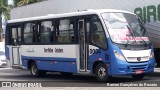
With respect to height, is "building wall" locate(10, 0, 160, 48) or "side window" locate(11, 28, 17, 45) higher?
"building wall" locate(10, 0, 160, 48)

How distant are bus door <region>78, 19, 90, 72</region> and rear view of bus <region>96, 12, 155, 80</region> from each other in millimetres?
997

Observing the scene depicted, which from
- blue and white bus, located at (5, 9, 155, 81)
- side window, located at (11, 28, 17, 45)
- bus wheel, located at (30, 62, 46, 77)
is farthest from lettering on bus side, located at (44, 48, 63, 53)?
side window, located at (11, 28, 17, 45)

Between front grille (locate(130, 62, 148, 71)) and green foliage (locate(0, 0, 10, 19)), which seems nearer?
front grille (locate(130, 62, 148, 71))

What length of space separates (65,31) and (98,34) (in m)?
2.10

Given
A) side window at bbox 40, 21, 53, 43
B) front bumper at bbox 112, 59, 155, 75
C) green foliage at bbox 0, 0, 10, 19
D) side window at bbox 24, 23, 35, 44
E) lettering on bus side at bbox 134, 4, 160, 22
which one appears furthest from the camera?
green foliage at bbox 0, 0, 10, 19

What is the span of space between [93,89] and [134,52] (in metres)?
2.35

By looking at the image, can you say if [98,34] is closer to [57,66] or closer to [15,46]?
[57,66]

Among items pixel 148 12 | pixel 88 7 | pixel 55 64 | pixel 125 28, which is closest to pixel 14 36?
pixel 55 64

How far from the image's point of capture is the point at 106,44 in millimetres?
15234

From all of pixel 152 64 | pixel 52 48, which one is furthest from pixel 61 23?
pixel 152 64

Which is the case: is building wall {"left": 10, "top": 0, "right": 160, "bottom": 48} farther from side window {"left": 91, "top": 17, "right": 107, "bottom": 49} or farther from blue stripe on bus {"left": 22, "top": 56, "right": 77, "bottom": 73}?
blue stripe on bus {"left": 22, "top": 56, "right": 77, "bottom": 73}

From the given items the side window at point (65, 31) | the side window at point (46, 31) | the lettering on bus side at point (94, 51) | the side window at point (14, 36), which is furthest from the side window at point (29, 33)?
the lettering on bus side at point (94, 51)

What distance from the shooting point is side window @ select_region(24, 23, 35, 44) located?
64.3 ft

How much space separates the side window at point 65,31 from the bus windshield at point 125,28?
6.05 feet
